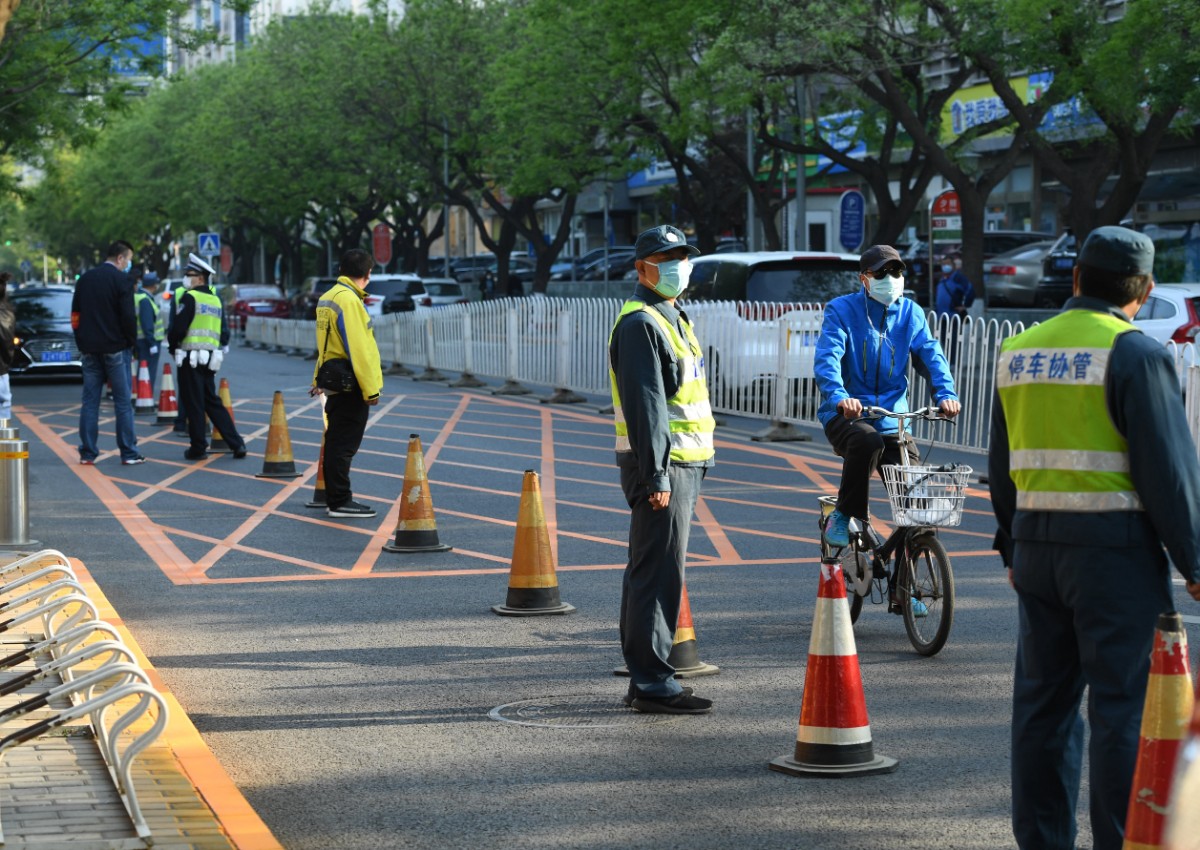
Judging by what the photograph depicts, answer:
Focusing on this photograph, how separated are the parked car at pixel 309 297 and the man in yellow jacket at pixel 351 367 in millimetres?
32622

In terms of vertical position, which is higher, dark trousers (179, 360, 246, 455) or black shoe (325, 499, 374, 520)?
dark trousers (179, 360, 246, 455)

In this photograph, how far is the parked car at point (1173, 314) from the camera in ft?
71.0

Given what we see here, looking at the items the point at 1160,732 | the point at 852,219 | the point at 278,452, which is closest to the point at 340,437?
the point at 278,452

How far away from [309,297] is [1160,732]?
45822mm

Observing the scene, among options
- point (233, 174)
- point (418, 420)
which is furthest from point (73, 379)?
point (233, 174)

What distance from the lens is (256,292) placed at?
175 feet

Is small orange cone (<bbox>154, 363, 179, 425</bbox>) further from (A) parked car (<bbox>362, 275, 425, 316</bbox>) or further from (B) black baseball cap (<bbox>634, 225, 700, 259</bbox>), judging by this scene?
(A) parked car (<bbox>362, 275, 425, 316</bbox>)

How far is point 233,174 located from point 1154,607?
192 ft

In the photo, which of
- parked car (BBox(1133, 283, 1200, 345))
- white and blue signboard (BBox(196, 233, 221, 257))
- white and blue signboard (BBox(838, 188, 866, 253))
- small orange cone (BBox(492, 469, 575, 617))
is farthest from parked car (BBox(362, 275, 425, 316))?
small orange cone (BBox(492, 469, 575, 617))

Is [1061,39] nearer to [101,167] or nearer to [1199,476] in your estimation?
[1199,476]

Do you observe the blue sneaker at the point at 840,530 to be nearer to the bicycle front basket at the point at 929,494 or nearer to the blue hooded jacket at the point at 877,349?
the blue hooded jacket at the point at 877,349

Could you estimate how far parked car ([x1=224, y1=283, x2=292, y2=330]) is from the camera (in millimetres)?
52062

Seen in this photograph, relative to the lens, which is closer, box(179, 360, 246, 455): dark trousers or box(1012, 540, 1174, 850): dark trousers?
box(1012, 540, 1174, 850): dark trousers

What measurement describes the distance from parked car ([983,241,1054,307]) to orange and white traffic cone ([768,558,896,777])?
27894 millimetres
